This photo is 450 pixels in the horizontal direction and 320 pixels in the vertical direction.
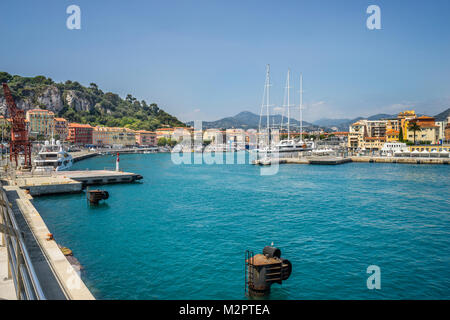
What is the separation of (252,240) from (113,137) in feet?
441

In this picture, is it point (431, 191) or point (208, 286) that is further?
point (431, 191)

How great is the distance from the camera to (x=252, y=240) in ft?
52.2

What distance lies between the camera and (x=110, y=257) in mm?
13664

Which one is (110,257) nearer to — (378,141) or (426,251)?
(426,251)

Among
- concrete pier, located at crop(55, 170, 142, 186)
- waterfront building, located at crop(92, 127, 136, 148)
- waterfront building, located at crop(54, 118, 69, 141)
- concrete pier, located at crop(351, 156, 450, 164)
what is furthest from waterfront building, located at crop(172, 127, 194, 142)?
concrete pier, located at crop(55, 170, 142, 186)

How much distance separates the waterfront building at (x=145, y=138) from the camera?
150000 mm

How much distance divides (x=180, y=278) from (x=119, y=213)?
40.5 feet

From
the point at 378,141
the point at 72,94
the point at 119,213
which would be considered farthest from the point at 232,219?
the point at 72,94

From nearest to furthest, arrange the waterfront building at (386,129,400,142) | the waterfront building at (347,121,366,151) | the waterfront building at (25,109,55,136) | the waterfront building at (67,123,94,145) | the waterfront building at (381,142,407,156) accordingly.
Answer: the waterfront building at (381,142,407,156)
the waterfront building at (386,129,400,142)
the waterfront building at (25,109,55,136)
the waterfront building at (347,121,366,151)
the waterfront building at (67,123,94,145)

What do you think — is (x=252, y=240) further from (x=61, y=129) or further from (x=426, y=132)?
(x=61, y=129)

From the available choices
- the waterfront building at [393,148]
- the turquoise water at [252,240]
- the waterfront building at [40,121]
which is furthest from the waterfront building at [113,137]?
the turquoise water at [252,240]

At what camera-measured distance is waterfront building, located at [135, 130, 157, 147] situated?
15000 centimetres

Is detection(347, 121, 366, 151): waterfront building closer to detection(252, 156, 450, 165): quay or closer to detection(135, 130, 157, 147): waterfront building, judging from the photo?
detection(252, 156, 450, 165): quay

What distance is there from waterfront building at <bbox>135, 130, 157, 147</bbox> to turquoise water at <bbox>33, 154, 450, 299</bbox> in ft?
405
